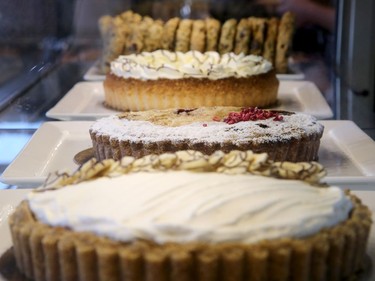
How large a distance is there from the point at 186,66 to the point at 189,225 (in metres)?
1.48

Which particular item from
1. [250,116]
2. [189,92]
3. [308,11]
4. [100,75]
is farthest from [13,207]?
[308,11]

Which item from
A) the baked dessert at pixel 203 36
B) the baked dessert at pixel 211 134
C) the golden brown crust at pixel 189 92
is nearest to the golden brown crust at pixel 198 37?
the baked dessert at pixel 203 36

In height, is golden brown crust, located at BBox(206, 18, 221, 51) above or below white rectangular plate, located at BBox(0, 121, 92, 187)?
above

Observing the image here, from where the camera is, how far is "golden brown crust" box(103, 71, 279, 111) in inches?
88.8

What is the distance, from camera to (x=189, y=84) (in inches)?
89.0

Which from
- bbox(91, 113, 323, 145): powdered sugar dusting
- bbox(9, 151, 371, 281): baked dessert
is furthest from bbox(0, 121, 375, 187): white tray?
bbox(9, 151, 371, 281): baked dessert

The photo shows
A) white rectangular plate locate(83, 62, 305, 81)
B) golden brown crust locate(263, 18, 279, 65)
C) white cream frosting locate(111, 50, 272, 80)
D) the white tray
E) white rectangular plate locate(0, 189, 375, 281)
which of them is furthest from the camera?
golden brown crust locate(263, 18, 279, 65)

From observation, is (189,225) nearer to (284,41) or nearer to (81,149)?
(81,149)

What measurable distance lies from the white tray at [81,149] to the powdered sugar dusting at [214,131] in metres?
0.11

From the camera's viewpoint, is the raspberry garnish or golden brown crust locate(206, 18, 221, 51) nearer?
the raspberry garnish

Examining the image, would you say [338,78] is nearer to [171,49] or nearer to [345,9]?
[345,9]

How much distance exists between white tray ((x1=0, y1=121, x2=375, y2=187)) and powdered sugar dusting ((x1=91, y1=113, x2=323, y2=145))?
0.11m

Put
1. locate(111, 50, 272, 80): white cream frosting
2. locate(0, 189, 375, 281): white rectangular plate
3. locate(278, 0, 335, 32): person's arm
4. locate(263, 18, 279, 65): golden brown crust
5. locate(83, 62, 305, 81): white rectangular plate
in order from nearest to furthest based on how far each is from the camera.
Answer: locate(0, 189, 375, 281): white rectangular plate, locate(111, 50, 272, 80): white cream frosting, locate(83, 62, 305, 81): white rectangular plate, locate(278, 0, 335, 32): person's arm, locate(263, 18, 279, 65): golden brown crust

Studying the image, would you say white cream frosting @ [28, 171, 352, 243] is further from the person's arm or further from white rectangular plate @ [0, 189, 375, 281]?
the person's arm
